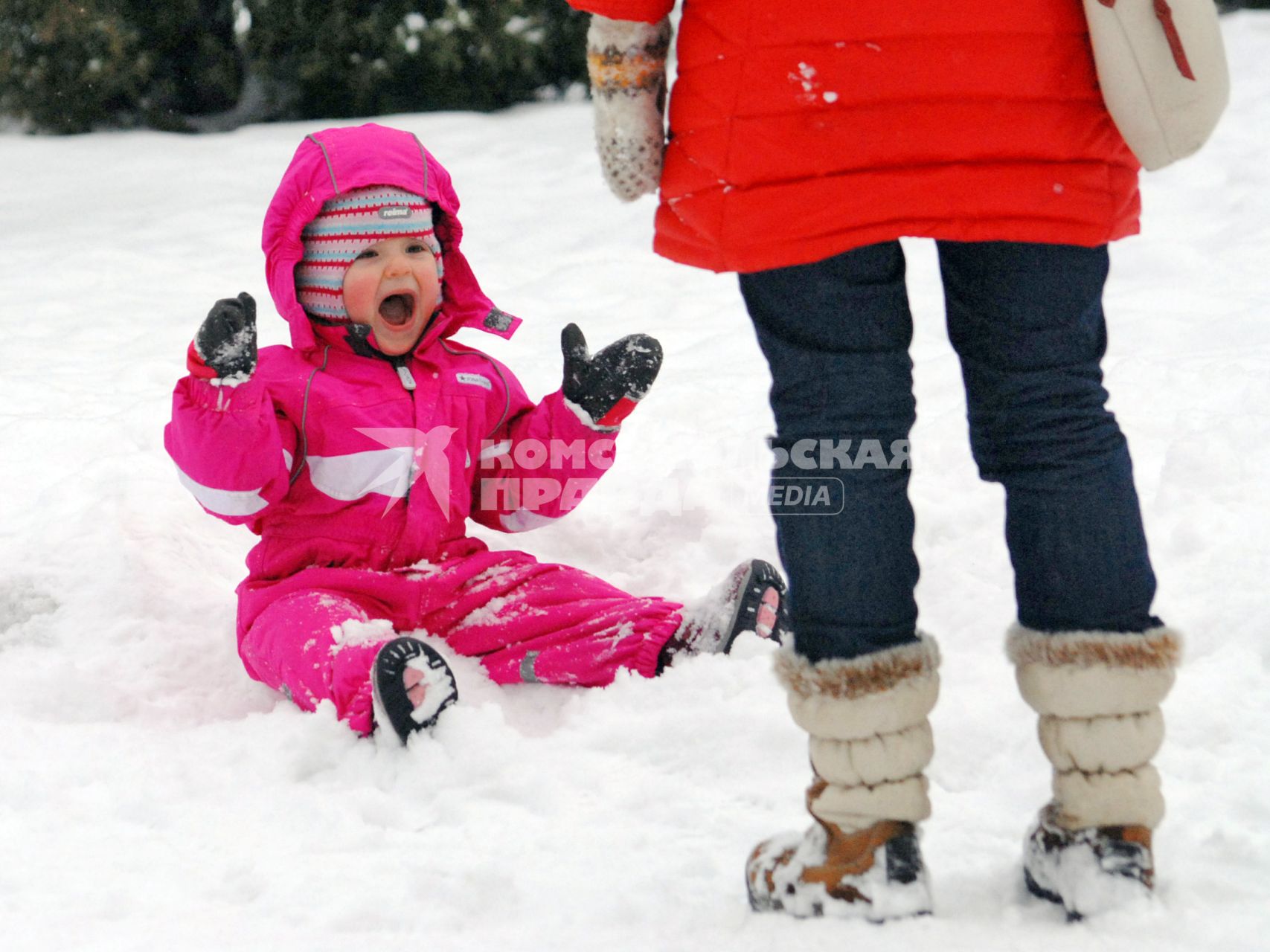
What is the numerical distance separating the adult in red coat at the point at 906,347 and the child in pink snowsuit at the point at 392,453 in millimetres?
988

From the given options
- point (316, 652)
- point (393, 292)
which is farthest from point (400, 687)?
point (393, 292)

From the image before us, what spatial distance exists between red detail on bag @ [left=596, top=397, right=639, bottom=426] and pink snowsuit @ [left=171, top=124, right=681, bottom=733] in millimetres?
41

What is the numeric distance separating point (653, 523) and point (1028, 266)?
71.1 inches

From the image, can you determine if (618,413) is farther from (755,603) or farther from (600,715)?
(600,715)

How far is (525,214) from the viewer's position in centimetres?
600

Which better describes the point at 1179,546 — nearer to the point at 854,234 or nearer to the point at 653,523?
the point at 653,523

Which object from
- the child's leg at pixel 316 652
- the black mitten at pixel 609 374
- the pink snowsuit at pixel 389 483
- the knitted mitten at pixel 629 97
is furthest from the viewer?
the black mitten at pixel 609 374

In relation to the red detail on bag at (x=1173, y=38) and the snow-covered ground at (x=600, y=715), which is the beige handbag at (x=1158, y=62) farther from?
the snow-covered ground at (x=600, y=715)

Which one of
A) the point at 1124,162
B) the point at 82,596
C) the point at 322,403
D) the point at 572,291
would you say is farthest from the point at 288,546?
the point at 572,291

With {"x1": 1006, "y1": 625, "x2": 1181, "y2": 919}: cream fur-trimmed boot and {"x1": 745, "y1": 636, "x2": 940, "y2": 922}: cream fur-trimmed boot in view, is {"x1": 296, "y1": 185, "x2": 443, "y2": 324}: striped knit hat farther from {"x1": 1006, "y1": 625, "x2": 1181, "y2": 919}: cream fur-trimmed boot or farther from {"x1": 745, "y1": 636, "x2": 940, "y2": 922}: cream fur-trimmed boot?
{"x1": 1006, "y1": 625, "x2": 1181, "y2": 919}: cream fur-trimmed boot

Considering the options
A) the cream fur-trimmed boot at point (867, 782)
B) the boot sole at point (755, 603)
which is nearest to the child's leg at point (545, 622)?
the boot sole at point (755, 603)

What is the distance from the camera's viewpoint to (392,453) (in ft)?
8.45

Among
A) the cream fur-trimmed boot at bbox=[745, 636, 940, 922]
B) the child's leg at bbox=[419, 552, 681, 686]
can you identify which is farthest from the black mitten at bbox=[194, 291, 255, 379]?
the cream fur-trimmed boot at bbox=[745, 636, 940, 922]

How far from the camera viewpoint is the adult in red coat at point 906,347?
4.22 ft
